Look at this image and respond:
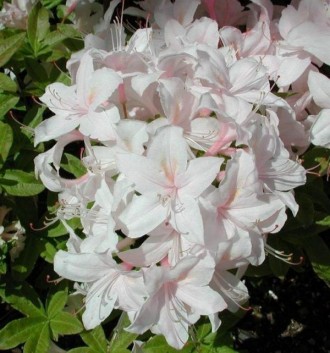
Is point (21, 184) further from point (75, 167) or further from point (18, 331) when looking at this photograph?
point (18, 331)

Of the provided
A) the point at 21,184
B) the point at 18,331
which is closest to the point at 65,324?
the point at 18,331

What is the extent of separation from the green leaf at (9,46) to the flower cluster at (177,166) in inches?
6.3

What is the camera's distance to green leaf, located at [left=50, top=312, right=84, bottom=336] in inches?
52.9

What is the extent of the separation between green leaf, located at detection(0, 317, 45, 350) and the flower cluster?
0.23 metres

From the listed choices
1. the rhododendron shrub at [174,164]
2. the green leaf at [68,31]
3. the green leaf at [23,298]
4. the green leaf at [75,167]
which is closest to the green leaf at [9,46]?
the rhododendron shrub at [174,164]

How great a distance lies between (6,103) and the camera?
1297mm

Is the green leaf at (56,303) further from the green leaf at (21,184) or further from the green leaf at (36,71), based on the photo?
the green leaf at (36,71)

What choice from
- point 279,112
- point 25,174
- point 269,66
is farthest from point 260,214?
point 25,174

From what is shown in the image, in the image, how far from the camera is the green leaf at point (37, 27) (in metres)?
1.41

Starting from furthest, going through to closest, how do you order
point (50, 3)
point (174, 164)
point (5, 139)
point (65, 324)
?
point (50, 3) < point (65, 324) < point (5, 139) < point (174, 164)

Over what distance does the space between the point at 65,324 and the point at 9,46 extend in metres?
0.57

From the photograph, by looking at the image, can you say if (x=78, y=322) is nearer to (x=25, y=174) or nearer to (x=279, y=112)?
(x=25, y=174)

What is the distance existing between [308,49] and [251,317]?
1117mm

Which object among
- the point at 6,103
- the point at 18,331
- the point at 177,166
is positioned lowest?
the point at 18,331
